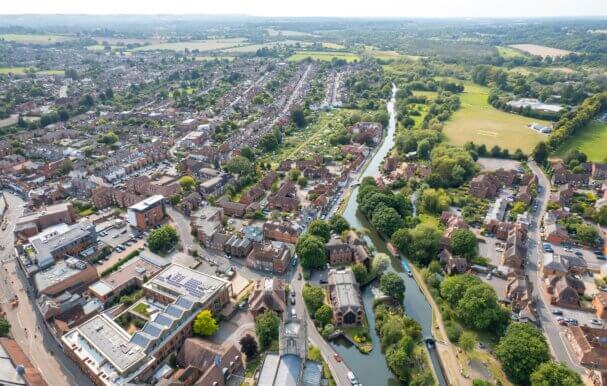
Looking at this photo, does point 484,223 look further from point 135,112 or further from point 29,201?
point 135,112

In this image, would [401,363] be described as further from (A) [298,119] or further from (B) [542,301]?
(A) [298,119]

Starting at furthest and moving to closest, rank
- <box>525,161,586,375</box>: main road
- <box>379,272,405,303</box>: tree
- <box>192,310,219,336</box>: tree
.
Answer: <box>379,272,405,303</box>: tree < <box>192,310,219,336</box>: tree < <box>525,161,586,375</box>: main road

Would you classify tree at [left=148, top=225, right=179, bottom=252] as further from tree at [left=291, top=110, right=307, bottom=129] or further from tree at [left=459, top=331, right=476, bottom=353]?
tree at [left=291, top=110, right=307, bottom=129]

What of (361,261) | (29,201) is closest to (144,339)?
(361,261)

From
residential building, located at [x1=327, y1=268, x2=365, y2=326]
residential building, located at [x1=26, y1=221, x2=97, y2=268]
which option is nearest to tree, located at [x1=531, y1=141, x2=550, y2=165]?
residential building, located at [x1=327, y1=268, x2=365, y2=326]

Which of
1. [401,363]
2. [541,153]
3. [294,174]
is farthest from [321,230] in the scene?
[541,153]

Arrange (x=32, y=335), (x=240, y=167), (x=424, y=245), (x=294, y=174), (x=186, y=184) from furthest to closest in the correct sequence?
(x=240, y=167) → (x=294, y=174) → (x=186, y=184) → (x=424, y=245) → (x=32, y=335)

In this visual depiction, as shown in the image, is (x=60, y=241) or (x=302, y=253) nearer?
(x=302, y=253)
